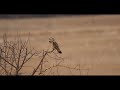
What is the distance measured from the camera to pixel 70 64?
166cm

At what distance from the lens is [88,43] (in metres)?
2.96

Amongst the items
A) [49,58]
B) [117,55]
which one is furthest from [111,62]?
[49,58]

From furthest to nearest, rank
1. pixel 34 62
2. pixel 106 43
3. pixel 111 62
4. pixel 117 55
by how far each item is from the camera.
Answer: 1. pixel 106 43
2. pixel 117 55
3. pixel 111 62
4. pixel 34 62
